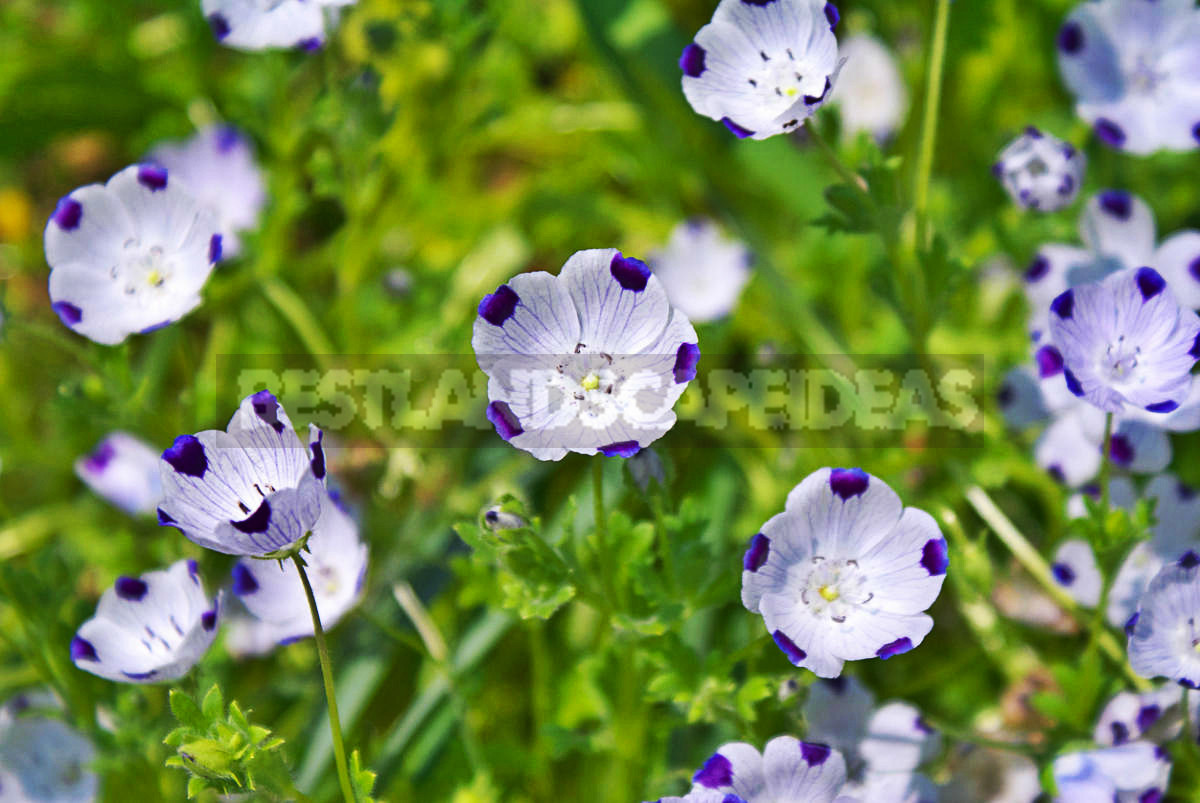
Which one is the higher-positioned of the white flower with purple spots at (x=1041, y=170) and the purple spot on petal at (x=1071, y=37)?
the purple spot on petal at (x=1071, y=37)

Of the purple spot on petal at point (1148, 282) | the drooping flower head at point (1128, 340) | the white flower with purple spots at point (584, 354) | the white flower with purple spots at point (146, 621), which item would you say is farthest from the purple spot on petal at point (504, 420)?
the purple spot on petal at point (1148, 282)

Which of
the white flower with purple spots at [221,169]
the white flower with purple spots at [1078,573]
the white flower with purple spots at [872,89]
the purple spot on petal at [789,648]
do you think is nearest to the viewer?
the purple spot on petal at [789,648]

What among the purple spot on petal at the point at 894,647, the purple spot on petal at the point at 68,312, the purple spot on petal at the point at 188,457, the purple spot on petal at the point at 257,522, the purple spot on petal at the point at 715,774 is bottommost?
the purple spot on petal at the point at 715,774

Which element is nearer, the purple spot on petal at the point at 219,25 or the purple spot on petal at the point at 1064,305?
the purple spot on petal at the point at 1064,305

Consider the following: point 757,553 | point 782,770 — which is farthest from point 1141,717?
point 757,553

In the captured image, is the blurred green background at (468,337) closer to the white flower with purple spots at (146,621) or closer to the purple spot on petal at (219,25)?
the white flower with purple spots at (146,621)

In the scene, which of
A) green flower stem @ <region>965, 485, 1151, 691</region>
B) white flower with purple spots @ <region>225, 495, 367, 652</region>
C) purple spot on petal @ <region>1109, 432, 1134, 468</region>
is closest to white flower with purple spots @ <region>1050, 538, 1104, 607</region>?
green flower stem @ <region>965, 485, 1151, 691</region>

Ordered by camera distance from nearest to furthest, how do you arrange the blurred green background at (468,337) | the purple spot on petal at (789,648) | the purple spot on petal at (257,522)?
the purple spot on petal at (257,522) → the purple spot on petal at (789,648) → the blurred green background at (468,337)
